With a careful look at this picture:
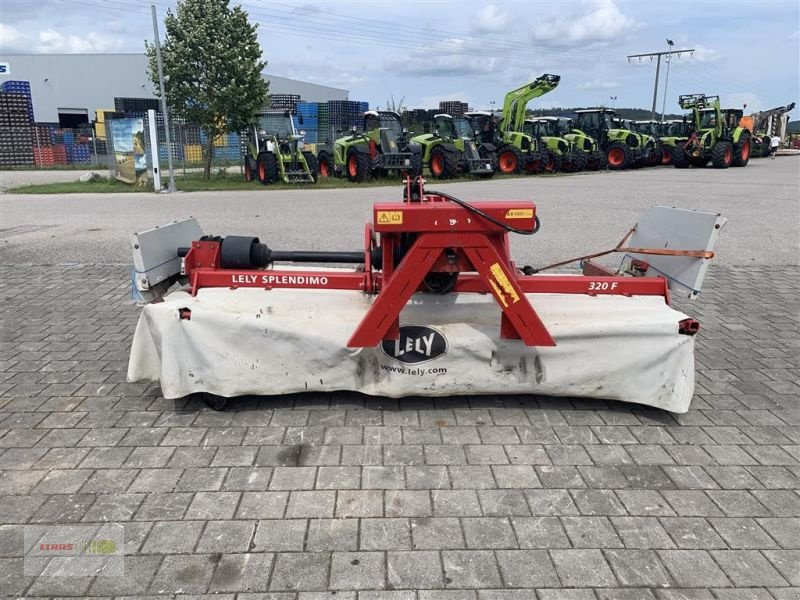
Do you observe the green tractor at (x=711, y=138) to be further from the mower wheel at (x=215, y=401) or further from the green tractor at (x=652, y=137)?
the mower wheel at (x=215, y=401)

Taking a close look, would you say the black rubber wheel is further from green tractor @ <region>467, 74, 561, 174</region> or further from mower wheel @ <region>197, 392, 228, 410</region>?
mower wheel @ <region>197, 392, 228, 410</region>

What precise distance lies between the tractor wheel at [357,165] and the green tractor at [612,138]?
34.7 ft

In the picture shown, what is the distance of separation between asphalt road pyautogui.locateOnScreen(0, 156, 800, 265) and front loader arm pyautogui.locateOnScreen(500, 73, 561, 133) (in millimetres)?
3174

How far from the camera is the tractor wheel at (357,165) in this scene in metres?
18.2

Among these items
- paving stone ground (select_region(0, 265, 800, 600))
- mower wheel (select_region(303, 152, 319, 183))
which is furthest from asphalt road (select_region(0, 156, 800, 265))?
paving stone ground (select_region(0, 265, 800, 600))

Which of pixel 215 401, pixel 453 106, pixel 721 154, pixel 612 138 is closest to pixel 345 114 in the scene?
pixel 453 106

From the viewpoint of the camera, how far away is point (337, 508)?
2.73m

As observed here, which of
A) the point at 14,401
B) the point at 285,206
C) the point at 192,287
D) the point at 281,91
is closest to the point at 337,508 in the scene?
the point at 192,287

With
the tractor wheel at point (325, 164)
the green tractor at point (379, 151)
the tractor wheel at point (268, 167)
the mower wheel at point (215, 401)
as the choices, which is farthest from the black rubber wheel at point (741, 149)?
the mower wheel at point (215, 401)

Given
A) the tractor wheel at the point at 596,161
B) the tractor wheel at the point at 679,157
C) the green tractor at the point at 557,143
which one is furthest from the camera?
the tractor wheel at the point at 679,157

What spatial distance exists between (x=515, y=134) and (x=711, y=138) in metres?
8.60

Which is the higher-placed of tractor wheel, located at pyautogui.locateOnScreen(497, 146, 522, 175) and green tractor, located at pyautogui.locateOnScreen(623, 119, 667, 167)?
green tractor, located at pyautogui.locateOnScreen(623, 119, 667, 167)

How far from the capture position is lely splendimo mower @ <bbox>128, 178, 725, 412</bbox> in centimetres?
341

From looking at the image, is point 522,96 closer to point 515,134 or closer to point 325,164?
point 515,134
